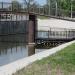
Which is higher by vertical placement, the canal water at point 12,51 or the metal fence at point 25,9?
the metal fence at point 25,9

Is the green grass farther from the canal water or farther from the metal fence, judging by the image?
the metal fence

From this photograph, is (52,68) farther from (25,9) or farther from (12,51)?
(25,9)

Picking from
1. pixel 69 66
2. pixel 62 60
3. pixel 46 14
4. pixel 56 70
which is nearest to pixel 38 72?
pixel 56 70

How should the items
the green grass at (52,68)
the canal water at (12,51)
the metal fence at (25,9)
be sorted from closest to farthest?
the green grass at (52,68), the canal water at (12,51), the metal fence at (25,9)

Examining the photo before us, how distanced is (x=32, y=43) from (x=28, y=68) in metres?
35.9

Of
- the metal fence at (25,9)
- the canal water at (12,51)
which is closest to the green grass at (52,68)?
the canal water at (12,51)

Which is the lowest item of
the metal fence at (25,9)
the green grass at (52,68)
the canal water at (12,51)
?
the canal water at (12,51)

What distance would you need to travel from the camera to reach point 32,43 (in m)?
51.0

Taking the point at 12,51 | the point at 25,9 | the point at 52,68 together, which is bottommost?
the point at 12,51

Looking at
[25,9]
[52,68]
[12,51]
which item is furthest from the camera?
[25,9]

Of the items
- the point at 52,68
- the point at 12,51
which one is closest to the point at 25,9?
the point at 12,51

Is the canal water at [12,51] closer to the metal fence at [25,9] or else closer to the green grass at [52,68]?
the metal fence at [25,9]

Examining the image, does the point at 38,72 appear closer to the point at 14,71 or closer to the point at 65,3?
the point at 14,71

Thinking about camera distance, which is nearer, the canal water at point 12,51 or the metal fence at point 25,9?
the canal water at point 12,51
